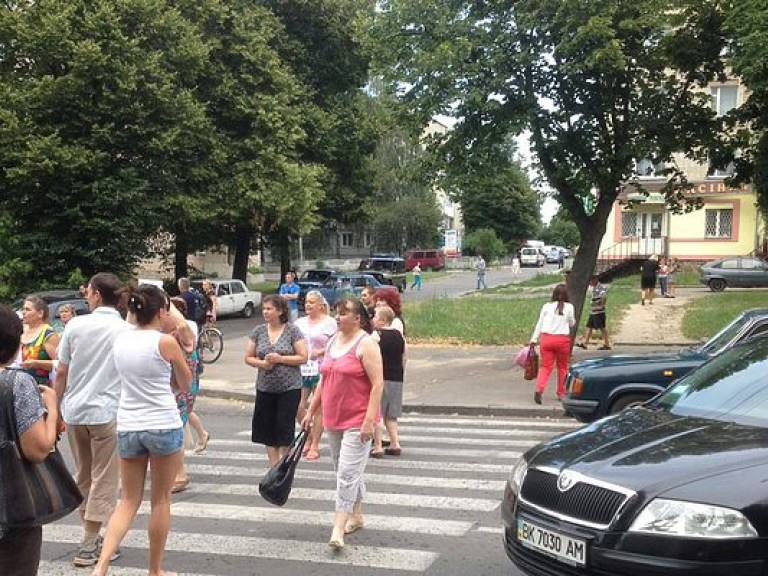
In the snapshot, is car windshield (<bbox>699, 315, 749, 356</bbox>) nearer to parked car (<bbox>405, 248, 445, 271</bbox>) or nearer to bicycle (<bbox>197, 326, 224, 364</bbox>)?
bicycle (<bbox>197, 326, 224, 364</bbox>)

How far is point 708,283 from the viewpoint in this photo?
33250 millimetres

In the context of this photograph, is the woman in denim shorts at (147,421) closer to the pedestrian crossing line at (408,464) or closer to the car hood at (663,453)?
the car hood at (663,453)

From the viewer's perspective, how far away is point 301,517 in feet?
20.4

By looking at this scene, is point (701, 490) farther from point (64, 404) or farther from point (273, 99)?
point (273, 99)

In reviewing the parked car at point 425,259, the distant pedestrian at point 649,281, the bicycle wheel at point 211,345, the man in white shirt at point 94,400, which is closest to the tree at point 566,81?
the bicycle wheel at point 211,345

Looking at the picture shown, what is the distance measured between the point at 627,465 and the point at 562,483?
352mm

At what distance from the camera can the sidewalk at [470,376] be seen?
12.0m

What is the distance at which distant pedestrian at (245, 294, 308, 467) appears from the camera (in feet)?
22.4

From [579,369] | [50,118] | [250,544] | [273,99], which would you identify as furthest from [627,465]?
[273,99]

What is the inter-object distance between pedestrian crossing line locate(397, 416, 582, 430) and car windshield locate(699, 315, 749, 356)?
7.29 feet

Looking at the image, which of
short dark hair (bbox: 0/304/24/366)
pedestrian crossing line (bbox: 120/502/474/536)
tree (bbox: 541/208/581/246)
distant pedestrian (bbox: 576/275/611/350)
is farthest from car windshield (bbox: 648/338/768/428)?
tree (bbox: 541/208/581/246)

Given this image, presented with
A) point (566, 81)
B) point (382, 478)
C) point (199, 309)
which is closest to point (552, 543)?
point (382, 478)

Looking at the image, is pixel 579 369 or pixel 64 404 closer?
pixel 64 404

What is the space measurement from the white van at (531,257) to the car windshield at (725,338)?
66.3m
